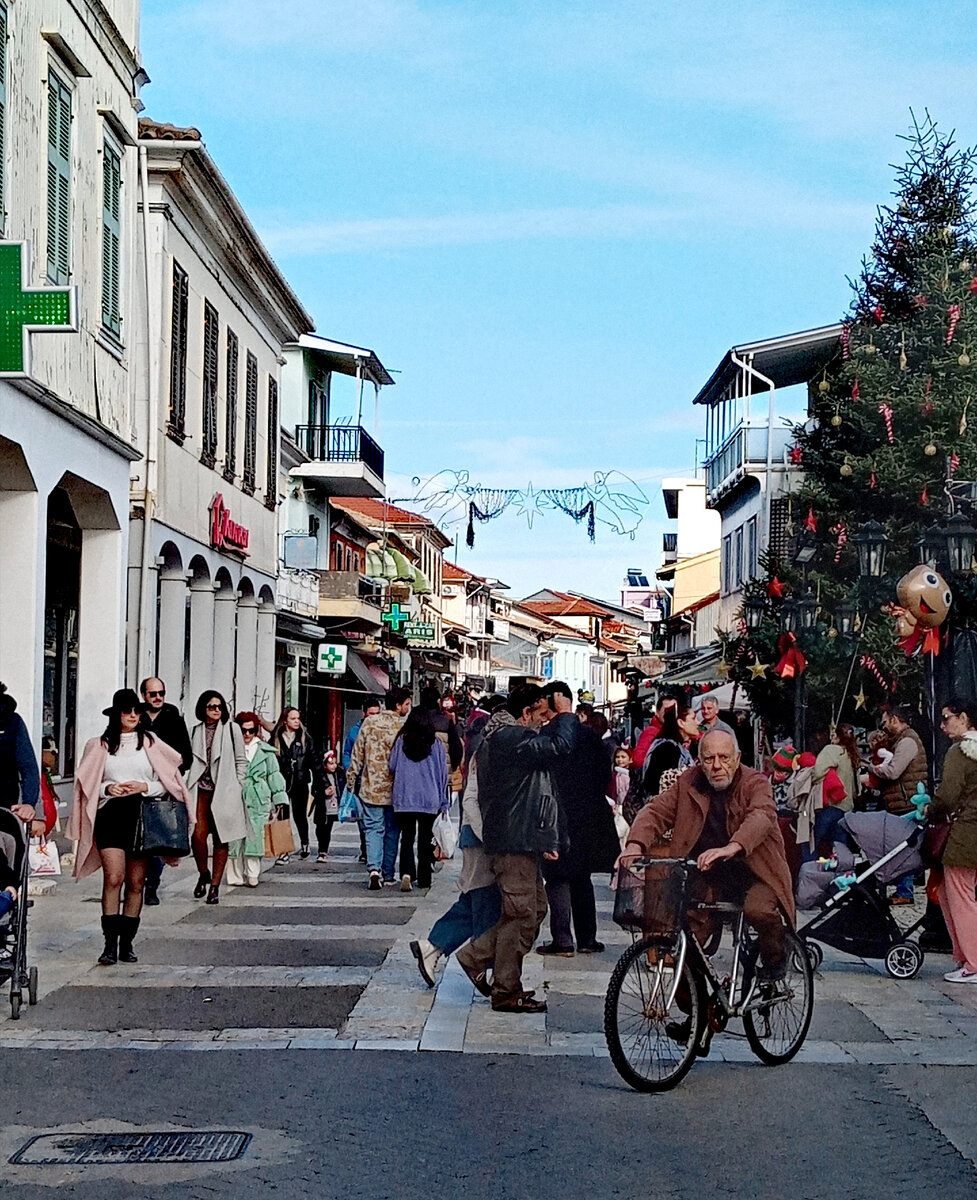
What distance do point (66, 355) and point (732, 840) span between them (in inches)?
435

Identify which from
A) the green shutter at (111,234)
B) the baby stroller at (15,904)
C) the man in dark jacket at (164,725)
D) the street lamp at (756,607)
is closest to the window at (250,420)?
the street lamp at (756,607)


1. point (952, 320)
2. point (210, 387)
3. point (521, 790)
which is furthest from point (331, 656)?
point (521, 790)

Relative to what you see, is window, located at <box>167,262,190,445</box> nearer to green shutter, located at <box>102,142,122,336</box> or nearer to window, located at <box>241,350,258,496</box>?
green shutter, located at <box>102,142,122,336</box>

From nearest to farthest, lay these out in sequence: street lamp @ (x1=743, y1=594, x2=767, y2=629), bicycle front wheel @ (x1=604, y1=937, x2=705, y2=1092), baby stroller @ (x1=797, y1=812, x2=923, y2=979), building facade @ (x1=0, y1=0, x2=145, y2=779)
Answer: bicycle front wheel @ (x1=604, y1=937, x2=705, y2=1092) → baby stroller @ (x1=797, y1=812, x2=923, y2=979) → building facade @ (x1=0, y1=0, x2=145, y2=779) → street lamp @ (x1=743, y1=594, x2=767, y2=629)

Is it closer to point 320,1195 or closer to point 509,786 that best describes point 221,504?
point 509,786

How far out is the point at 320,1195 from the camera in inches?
233

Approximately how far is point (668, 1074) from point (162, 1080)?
2.21 meters

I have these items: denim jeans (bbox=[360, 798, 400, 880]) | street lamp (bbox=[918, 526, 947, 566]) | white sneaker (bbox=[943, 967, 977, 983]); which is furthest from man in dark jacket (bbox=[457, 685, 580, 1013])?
denim jeans (bbox=[360, 798, 400, 880])

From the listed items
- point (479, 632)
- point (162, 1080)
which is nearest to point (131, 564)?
point (162, 1080)

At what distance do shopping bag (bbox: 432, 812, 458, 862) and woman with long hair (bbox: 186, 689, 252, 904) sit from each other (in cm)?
326

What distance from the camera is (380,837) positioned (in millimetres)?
17156

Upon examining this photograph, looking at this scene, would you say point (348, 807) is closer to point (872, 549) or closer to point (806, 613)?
point (806, 613)

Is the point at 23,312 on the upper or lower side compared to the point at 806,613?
upper

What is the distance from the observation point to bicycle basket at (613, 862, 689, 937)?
7.90 m
